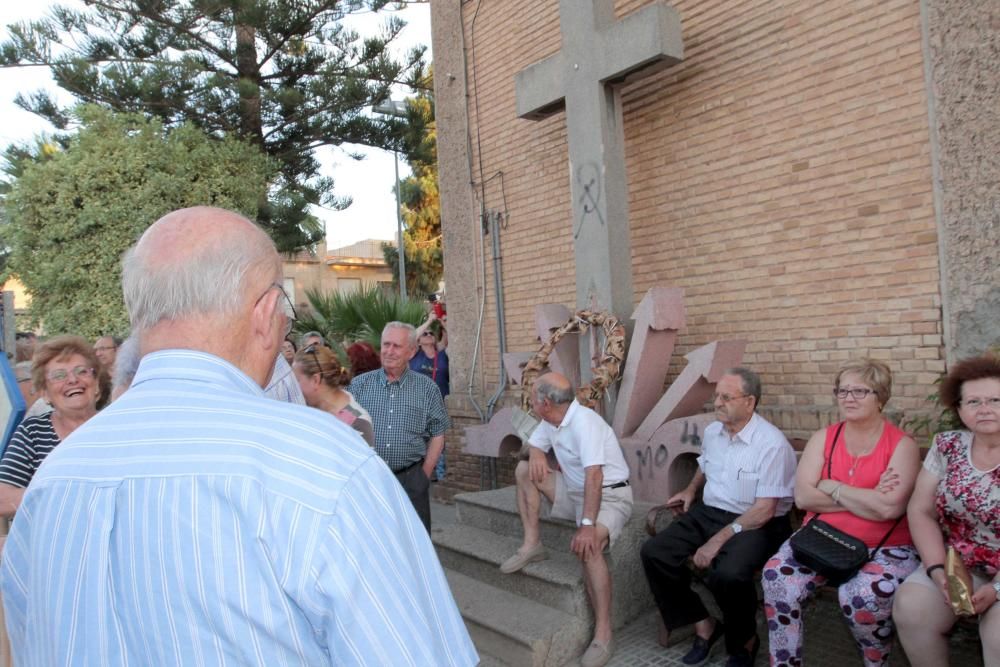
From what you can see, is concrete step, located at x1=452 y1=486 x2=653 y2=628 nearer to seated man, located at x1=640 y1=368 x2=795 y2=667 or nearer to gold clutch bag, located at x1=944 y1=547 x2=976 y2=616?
seated man, located at x1=640 y1=368 x2=795 y2=667

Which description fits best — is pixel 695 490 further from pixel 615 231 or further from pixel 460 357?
pixel 460 357

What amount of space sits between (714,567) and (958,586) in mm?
1119

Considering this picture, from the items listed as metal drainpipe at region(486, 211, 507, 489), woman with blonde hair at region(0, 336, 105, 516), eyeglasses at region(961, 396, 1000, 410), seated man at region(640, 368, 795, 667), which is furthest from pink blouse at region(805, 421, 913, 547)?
metal drainpipe at region(486, 211, 507, 489)

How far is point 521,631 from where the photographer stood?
4.15 meters

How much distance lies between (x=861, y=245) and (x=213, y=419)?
4.66 m

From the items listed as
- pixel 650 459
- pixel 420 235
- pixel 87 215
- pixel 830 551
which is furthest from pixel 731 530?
pixel 420 235

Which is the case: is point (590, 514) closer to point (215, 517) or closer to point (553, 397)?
point (553, 397)

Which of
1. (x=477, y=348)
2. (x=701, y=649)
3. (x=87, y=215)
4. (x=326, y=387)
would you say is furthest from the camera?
(x=87, y=215)

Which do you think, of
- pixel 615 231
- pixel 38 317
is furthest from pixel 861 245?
pixel 38 317

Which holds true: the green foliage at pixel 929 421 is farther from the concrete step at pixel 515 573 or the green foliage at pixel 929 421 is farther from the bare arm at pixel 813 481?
the concrete step at pixel 515 573

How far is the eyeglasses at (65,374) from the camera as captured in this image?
3.45 m

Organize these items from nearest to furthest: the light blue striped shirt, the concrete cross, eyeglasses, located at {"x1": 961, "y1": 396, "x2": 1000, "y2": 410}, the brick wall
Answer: the light blue striped shirt → eyeglasses, located at {"x1": 961, "y1": 396, "x2": 1000, "y2": 410} → the brick wall → the concrete cross

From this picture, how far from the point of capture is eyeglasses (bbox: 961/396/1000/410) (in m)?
3.12

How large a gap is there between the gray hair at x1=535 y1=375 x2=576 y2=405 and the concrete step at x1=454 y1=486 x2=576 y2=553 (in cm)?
84
